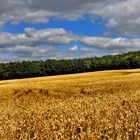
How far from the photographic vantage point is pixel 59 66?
128250mm

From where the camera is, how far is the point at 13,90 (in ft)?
123

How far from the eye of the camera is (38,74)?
408 ft

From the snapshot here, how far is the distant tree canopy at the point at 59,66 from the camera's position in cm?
11912

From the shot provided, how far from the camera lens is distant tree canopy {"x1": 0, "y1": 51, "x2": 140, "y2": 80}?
391 ft

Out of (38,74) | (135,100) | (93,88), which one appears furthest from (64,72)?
(135,100)

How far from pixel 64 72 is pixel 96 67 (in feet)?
35.2

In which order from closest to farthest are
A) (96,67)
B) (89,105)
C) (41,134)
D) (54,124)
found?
(41,134), (54,124), (89,105), (96,67)

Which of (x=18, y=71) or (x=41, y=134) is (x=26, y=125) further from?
(x=18, y=71)

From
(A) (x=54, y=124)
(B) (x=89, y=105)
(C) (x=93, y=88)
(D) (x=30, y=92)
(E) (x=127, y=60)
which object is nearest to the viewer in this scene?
(A) (x=54, y=124)

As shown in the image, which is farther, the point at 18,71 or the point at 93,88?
Result: the point at 18,71

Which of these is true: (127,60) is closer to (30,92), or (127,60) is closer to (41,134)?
(30,92)

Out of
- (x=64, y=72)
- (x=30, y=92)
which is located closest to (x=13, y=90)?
(x=30, y=92)

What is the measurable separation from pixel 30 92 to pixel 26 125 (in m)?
25.0

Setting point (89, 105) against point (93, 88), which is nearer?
point (89, 105)
